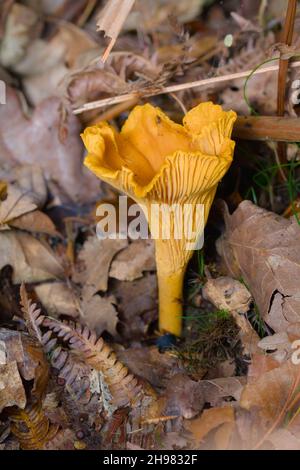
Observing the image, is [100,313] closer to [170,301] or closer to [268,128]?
[170,301]

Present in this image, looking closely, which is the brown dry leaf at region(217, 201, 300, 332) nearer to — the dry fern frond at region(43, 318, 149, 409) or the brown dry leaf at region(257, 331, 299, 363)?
the brown dry leaf at region(257, 331, 299, 363)

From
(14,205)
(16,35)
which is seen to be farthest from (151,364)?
(16,35)

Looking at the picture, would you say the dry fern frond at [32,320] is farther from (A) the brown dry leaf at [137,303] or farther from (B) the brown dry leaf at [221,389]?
(B) the brown dry leaf at [221,389]

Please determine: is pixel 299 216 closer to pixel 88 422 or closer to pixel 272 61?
pixel 272 61

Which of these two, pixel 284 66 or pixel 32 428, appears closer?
pixel 32 428

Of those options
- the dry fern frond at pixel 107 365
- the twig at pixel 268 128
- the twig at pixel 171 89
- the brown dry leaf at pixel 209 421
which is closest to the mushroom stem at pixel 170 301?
the dry fern frond at pixel 107 365
